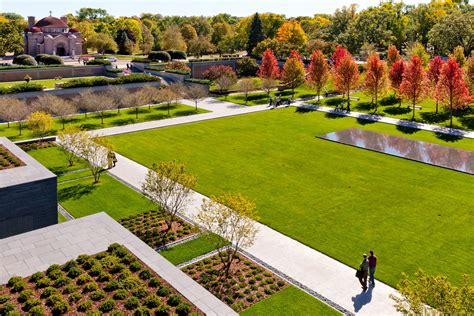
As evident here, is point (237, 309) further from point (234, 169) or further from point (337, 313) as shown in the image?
point (234, 169)

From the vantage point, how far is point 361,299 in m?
16.5

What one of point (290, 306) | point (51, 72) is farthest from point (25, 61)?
point (290, 306)

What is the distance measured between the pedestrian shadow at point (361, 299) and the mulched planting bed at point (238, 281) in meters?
2.72

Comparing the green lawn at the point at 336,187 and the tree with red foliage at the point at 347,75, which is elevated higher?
the tree with red foliage at the point at 347,75

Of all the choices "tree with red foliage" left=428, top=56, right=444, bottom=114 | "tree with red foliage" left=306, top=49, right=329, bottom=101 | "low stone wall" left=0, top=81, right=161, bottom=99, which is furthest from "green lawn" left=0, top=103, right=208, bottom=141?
"tree with red foliage" left=428, top=56, right=444, bottom=114

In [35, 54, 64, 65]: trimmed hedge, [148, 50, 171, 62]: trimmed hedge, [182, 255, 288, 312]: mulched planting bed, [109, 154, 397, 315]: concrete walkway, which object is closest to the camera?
[109, 154, 397, 315]: concrete walkway

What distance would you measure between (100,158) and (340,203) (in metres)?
17.4

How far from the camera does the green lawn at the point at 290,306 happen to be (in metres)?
15.7

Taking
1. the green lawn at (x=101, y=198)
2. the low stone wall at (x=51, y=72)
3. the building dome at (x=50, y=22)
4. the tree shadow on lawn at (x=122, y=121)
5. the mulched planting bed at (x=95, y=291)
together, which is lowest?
the green lawn at (x=101, y=198)

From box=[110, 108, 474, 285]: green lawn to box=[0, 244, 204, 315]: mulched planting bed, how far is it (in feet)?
30.1

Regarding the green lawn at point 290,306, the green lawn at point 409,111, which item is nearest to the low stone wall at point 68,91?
the green lawn at point 409,111

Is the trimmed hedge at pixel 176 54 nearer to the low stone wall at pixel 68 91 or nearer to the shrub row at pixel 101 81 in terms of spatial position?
the shrub row at pixel 101 81

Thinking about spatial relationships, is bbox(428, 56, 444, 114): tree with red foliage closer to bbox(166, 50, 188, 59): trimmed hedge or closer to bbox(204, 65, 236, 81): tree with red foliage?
bbox(204, 65, 236, 81): tree with red foliage

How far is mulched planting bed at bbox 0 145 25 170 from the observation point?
2230 centimetres
